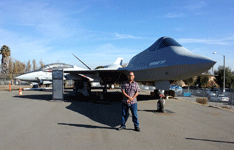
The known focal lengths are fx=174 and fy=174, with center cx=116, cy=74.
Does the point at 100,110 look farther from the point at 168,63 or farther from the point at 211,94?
the point at 211,94

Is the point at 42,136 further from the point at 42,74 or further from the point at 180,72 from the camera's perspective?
the point at 42,74

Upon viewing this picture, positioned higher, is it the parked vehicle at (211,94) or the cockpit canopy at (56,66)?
the cockpit canopy at (56,66)

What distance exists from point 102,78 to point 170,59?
20.9 ft

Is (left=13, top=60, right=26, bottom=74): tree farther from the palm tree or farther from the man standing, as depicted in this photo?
the man standing

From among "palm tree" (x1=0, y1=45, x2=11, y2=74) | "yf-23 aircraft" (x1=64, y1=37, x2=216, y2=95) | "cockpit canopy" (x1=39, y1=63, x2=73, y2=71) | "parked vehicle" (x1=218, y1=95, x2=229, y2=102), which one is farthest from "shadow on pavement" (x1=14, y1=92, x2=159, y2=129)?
"palm tree" (x1=0, y1=45, x2=11, y2=74)

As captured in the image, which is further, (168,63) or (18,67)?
(18,67)

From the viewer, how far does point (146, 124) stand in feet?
18.3

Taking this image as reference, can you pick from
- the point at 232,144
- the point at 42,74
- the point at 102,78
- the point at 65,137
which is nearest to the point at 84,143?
the point at 65,137

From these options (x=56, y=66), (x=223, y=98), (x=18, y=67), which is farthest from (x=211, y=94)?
(x=18, y=67)

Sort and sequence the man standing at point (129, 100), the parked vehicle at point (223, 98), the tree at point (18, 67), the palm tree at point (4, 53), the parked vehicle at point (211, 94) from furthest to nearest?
the tree at point (18, 67), the palm tree at point (4, 53), the parked vehicle at point (211, 94), the parked vehicle at point (223, 98), the man standing at point (129, 100)

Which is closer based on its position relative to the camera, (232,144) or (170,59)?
(232,144)

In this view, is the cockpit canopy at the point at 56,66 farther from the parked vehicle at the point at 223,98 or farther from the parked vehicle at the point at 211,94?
the parked vehicle at the point at 223,98

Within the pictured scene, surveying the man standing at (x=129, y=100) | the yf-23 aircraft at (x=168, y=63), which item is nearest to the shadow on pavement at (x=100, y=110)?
the man standing at (x=129, y=100)

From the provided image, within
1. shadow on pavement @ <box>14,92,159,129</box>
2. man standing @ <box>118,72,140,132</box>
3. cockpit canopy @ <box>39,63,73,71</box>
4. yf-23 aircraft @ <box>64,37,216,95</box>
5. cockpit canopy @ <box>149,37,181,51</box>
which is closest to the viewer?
man standing @ <box>118,72,140,132</box>
